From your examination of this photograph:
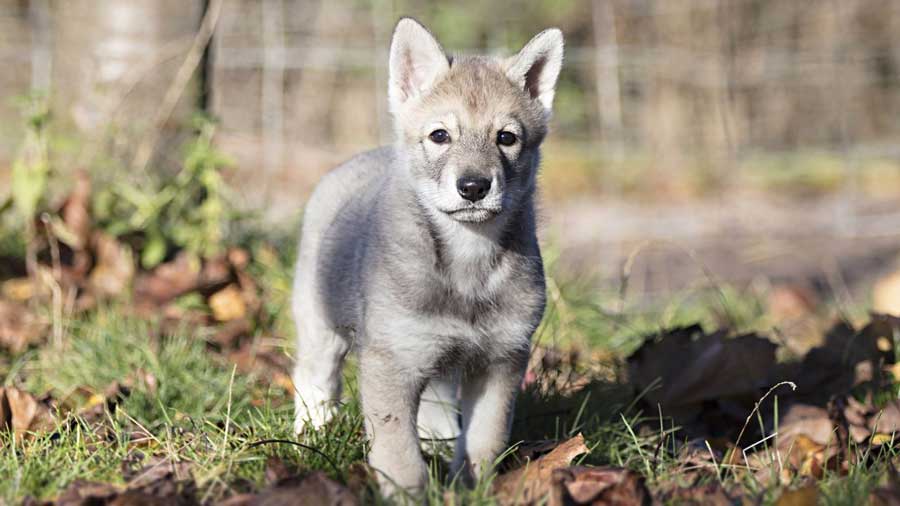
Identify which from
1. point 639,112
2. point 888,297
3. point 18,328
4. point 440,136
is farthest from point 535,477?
point 639,112

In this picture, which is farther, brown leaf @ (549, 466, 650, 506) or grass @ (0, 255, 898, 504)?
grass @ (0, 255, 898, 504)

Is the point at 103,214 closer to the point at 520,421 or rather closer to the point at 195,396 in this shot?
the point at 195,396

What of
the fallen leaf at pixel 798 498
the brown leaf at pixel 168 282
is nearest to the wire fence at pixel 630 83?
the brown leaf at pixel 168 282

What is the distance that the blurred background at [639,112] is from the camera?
7.98 metres

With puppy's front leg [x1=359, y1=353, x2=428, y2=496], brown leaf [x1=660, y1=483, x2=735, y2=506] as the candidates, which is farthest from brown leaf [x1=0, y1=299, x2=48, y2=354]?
brown leaf [x1=660, y1=483, x2=735, y2=506]

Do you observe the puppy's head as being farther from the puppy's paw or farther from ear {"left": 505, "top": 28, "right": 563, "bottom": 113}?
the puppy's paw

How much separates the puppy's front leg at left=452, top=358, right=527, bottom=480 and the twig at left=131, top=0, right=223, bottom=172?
317 centimetres

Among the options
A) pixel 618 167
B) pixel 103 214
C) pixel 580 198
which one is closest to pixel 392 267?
pixel 103 214

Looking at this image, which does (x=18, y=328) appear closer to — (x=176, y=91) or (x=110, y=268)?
(x=110, y=268)

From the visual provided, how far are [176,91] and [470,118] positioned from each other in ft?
9.55

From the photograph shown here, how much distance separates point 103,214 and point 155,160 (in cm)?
57

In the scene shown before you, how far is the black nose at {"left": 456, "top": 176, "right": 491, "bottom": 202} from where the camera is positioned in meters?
3.10

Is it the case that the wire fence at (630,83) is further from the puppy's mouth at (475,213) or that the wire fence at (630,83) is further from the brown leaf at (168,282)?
the puppy's mouth at (475,213)

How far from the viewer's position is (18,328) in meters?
4.83
